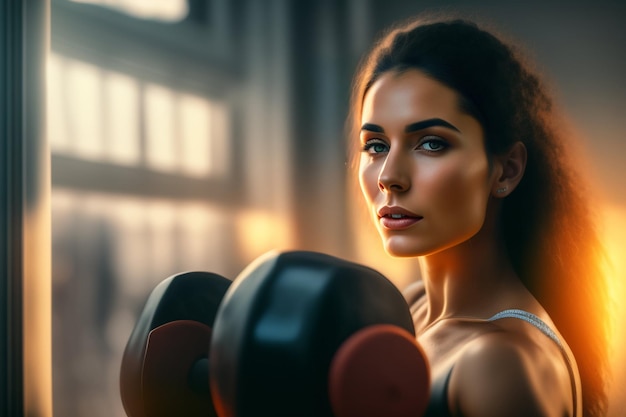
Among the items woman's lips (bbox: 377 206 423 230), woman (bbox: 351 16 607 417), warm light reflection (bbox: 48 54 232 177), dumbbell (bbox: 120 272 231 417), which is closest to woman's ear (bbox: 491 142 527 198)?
woman (bbox: 351 16 607 417)

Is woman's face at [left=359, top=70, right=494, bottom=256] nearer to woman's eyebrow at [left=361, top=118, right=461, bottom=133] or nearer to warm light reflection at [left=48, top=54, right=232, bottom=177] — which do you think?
woman's eyebrow at [left=361, top=118, right=461, bottom=133]

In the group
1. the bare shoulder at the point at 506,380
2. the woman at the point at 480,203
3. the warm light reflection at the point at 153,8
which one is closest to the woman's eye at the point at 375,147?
the woman at the point at 480,203

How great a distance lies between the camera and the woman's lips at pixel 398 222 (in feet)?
2.44

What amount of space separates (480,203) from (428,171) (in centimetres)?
8

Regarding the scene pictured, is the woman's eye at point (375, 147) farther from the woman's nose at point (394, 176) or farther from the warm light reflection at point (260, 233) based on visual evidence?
the warm light reflection at point (260, 233)

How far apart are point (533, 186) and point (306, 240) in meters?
0.84

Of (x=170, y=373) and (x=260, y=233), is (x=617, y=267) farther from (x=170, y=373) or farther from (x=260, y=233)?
(x=260, y=233)

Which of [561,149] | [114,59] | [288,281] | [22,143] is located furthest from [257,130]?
[288,281]

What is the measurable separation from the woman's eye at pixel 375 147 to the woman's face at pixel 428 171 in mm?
35

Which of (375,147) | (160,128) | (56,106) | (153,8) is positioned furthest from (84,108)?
(375,147)

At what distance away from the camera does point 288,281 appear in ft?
1.83

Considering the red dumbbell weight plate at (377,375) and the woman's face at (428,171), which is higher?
the woman's face at (428,171)

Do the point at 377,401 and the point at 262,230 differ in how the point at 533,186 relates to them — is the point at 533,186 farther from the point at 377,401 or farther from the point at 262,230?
the point at 262,230

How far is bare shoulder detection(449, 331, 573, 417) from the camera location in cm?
59
